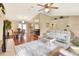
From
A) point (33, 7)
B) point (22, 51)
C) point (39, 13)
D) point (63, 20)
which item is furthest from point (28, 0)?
point (22, 51)

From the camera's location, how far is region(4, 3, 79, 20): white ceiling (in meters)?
1.55

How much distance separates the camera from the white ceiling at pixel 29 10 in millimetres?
1551

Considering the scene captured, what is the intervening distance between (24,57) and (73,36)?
72 centimetres

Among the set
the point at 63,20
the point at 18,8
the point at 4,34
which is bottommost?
the point at 4,34

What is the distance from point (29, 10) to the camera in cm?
155

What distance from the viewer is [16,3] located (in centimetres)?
157

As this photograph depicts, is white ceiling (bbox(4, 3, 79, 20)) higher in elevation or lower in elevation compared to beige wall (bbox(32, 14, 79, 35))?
higher

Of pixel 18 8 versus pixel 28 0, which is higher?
pixel 28 0

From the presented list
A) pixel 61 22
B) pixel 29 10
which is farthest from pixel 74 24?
pixel 29 10

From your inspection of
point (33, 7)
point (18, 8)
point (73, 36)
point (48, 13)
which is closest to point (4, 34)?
point (18, 8)

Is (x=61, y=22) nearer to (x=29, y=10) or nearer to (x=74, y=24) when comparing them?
(x=74, y=24)

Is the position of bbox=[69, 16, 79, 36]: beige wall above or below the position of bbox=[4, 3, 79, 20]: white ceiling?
below

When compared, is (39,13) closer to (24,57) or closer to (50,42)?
(50,42)

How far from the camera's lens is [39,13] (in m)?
1.56
